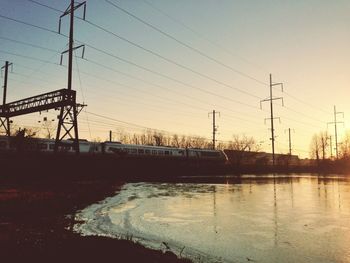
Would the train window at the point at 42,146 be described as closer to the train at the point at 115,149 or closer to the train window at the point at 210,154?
the train at the point at 115,149

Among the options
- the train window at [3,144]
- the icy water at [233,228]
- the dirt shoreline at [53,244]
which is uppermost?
the train window at [3,144]

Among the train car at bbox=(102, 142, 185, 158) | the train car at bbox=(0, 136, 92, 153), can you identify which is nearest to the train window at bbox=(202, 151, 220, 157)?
the train car at bbox=(102, 142, 185, 158)

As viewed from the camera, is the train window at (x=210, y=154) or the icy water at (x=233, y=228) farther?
the train window at (x=210, y=154)

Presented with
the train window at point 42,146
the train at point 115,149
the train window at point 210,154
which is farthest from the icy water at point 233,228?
the train window at point 210,154

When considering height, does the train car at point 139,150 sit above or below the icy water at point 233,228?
above

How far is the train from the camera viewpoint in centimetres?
3691

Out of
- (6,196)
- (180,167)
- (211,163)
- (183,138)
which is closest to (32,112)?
(6,196)

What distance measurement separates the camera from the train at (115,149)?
1453 inches

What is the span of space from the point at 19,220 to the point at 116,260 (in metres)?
6.90

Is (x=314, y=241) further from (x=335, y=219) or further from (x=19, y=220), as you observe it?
(x=19, y=220)

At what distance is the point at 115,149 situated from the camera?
4656cm

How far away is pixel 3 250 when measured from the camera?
7.08 meters

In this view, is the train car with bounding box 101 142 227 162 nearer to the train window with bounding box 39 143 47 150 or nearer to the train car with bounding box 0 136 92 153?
the train car with bounding box 0 136 92 153

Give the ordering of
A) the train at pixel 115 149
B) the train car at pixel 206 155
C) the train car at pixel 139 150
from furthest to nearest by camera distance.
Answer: the train car at pixel 206 155, the train car at pixel 139 150, the train at pixel 115 149
